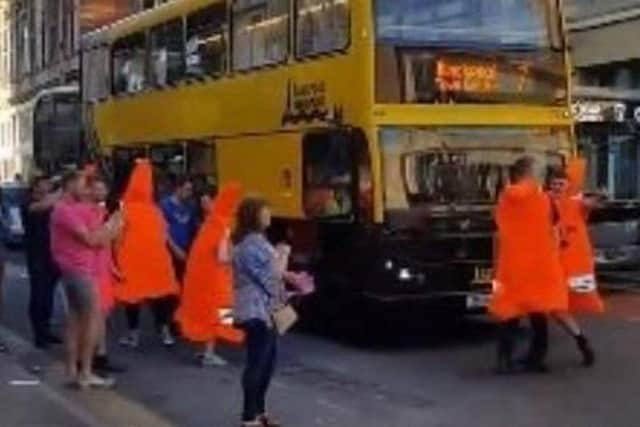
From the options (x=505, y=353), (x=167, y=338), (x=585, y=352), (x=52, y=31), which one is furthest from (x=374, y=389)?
(x=52, y=31)

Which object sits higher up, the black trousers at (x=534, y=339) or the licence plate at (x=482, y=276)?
the licence plate at (x=482, y=276)

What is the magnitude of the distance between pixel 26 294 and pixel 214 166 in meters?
4.58

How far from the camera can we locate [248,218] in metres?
9.89

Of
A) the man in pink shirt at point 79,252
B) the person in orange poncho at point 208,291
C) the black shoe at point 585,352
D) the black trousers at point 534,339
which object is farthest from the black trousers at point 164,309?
the black shoe at point 585,352

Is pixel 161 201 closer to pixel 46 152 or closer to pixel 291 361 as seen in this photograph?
pixel 291 361

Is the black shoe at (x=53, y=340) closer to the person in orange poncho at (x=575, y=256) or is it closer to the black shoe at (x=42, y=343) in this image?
the black shoe at (x=42, y=343)

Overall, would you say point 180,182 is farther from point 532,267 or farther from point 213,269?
point 532,267

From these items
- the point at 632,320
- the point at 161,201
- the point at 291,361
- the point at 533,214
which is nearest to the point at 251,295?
A: the point at 533,214

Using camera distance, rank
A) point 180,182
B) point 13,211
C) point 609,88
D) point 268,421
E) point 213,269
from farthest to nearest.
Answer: point 13,211 < point 609,88 < point 180,182 < point 213,269 < point 268,421

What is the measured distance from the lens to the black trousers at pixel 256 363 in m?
9.88

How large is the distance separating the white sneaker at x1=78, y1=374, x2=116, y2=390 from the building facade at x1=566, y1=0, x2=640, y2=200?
11.6m

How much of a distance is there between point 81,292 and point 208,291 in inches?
76.9

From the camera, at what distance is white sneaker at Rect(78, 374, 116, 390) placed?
12078 mm

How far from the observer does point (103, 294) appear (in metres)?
12.2
